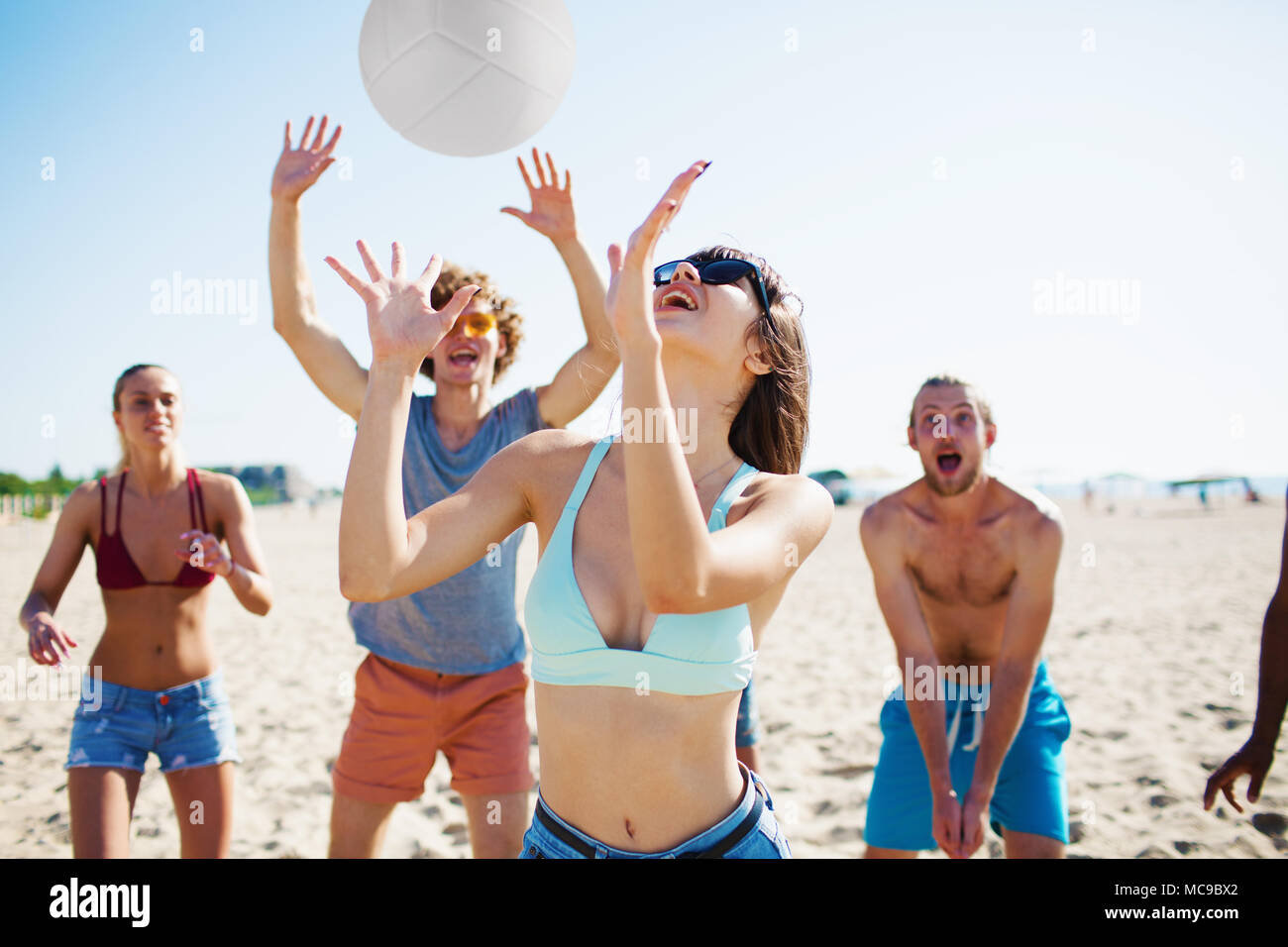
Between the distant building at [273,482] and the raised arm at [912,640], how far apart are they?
67.9 metres

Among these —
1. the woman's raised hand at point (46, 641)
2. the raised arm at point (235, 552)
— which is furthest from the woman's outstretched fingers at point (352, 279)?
the woman's raised hand at point (46, 641)

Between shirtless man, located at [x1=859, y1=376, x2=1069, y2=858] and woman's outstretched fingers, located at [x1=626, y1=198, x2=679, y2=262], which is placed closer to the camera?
woman's outstretched fingers, located at [x1=626, y1=198, x2=679, y2=262]

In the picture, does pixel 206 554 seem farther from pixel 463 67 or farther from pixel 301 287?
pixel 463 67

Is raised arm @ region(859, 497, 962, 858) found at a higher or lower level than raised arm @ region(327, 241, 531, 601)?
lower

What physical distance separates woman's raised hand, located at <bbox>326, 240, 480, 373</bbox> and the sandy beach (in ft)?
11.1

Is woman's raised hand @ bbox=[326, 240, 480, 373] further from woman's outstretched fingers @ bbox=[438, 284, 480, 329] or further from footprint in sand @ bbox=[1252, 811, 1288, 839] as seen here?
footprint in sand @ bbox=[1252, 811, 1288, 839]

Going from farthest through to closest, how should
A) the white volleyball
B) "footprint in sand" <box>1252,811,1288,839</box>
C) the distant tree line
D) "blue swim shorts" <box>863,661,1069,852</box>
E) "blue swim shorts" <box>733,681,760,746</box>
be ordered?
1. the distant tree line
2. "footprint in sand" <box>1252,811,1288,839</box>
3. "blue swim shorts" <box>733,681,760,746</box>
4. "blue swim shorts" <box>863,661,1069,852</box>
5. the white volleyball

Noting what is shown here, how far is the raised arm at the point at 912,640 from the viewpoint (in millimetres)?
2918

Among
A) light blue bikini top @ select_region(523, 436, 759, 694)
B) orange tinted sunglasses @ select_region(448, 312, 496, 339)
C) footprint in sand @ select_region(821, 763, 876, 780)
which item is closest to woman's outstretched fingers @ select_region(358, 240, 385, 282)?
light blue bikini top @ select_region(523, 436, 759, 694)

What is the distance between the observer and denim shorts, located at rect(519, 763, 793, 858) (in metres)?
1.57

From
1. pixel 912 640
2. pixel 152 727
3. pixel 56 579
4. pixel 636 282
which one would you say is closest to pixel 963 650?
pixel 912 640

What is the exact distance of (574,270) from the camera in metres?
2.99

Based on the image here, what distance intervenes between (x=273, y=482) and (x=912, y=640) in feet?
246
